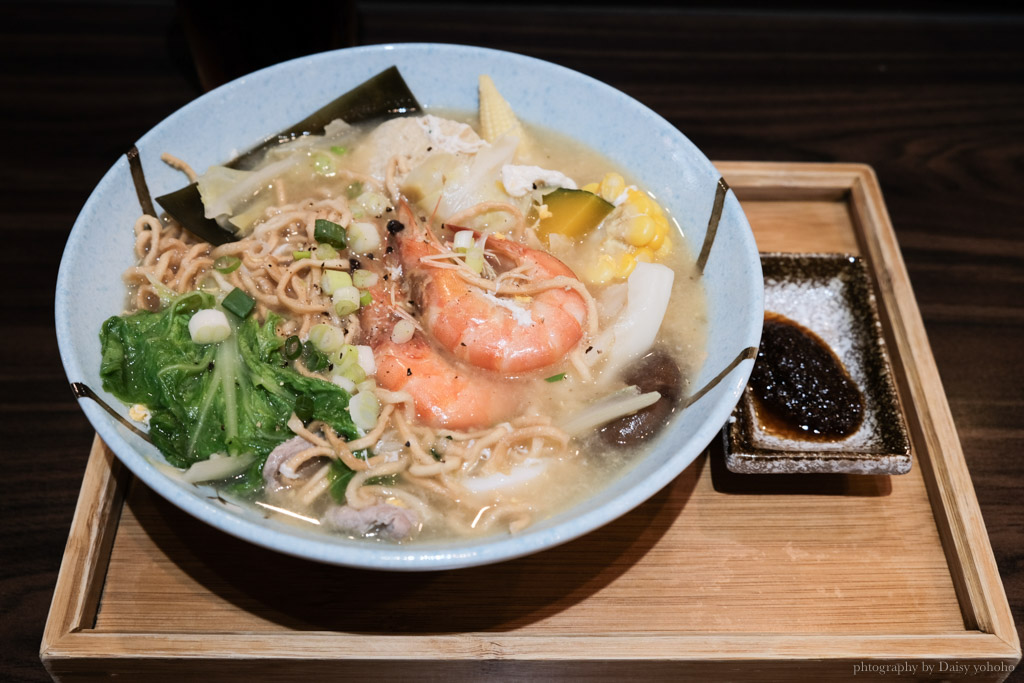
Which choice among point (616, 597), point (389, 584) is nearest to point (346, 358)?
point (389, 584)

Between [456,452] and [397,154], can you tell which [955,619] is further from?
[397,154]

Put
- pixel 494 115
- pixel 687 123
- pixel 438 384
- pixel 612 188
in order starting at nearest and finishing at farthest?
pixel 438 384 < pixel 612 188 < pixel 494 115 < pixel 687 123

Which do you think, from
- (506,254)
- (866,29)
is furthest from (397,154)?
(866,29)

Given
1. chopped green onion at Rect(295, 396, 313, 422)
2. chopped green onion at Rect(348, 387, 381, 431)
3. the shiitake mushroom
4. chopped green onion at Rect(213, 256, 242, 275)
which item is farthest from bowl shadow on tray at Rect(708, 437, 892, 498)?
chopped green onion at Rect(213, 256, 242, 275)

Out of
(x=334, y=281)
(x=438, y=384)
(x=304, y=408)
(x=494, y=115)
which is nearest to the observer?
(x=304, y=408)

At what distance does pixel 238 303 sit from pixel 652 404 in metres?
1.07

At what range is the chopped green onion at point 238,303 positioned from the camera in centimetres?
191

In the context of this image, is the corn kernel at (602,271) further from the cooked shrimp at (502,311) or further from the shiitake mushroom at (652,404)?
the shiitake mushroom at (652,404)

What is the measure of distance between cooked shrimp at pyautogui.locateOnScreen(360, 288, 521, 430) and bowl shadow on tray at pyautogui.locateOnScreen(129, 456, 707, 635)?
1.20 feet

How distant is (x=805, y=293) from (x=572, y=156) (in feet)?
2.81

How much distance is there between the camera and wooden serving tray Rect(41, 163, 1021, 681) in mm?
1720

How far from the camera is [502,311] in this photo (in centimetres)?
196

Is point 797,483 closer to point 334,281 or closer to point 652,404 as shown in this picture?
point 652,404

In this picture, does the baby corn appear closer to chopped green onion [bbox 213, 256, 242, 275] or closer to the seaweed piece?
the seaweed piece
